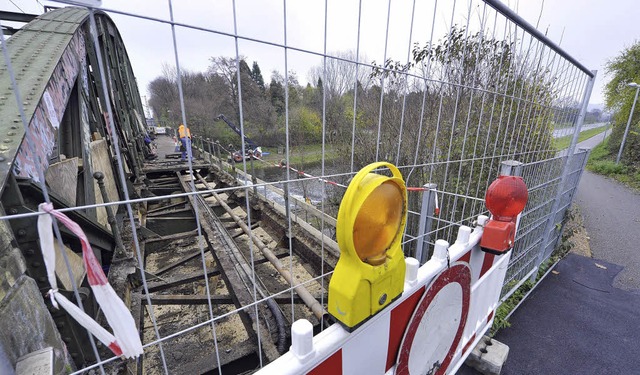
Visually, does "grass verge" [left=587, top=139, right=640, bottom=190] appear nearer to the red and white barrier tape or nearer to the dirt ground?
the dirt ground

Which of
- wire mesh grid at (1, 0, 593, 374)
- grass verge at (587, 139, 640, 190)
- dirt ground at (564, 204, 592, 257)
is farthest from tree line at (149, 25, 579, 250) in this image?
grass verge at (587, 139, 640, 190)

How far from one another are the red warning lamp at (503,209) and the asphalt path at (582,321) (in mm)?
1603

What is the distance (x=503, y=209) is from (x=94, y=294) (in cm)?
188

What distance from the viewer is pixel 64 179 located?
233 centimetres

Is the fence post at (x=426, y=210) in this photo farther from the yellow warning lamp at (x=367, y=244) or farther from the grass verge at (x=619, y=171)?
the grass verge at (x=619, y=171)

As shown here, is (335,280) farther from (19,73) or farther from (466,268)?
(19,73)

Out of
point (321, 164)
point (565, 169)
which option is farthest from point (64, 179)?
point (565, 169)

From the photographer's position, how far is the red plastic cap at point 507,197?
1520mm

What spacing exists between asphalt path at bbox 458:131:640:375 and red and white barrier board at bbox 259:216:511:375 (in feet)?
3.65

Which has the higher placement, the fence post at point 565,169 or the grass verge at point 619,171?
the fence post at point 565,169

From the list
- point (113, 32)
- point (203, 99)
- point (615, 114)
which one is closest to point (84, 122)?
point (203, 99)

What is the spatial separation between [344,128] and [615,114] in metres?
22.5

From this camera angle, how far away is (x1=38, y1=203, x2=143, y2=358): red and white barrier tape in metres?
0.62

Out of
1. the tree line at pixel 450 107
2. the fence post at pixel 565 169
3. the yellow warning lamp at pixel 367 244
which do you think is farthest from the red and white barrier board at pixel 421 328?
the fence post at pixel 565 169
